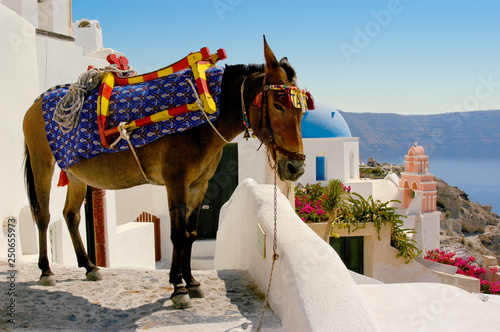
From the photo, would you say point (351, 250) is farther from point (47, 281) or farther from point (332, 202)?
point (47, 281)

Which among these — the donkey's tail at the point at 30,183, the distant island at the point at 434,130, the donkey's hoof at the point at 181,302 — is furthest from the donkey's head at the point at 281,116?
the distant island at the point at 434,130

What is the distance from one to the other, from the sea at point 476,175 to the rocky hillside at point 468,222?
107352mm

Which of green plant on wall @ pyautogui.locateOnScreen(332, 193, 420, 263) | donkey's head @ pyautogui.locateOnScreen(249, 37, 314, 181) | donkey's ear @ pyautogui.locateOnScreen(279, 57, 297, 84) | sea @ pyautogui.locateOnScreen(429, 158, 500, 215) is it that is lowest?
sea @ pyautogui.locateOnScreen(429, 158, 500, 215)

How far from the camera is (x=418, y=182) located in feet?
79.9

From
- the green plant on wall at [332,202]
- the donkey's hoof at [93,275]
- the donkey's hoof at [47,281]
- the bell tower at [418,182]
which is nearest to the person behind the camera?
the donkey's hoof at [47,281]

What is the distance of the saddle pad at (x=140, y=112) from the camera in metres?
3.63

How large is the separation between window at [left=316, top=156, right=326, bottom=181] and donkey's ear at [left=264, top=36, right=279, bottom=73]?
17516 mm

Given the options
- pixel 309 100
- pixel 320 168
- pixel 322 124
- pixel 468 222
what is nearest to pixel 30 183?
pixel 309 100

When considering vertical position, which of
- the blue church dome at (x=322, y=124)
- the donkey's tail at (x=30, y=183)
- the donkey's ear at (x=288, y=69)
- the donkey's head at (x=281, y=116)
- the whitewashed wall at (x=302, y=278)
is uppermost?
the blue church dome at (x=322, y=124)

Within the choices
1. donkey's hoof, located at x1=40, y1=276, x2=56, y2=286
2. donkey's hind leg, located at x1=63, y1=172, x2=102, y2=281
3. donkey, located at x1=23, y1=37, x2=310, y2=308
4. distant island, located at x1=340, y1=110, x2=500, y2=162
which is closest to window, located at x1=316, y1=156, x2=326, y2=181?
donkey's hind leg, located at x1=63, y1=172, x2=102, y2=281

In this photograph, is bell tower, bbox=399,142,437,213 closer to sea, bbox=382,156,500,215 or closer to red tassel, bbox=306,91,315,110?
red tassel, bbox=306,91,315,110

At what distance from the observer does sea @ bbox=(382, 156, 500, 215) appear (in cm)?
14938

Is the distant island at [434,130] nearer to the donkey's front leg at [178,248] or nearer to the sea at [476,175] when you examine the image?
Answer: the donkey's front leg at [178,248]

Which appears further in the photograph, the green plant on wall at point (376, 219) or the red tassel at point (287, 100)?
the green plant on wall at point (376, 219)
